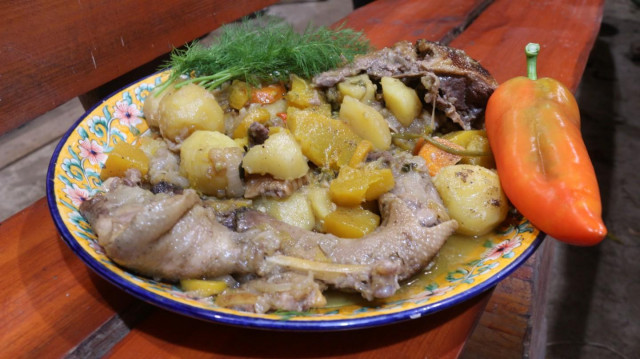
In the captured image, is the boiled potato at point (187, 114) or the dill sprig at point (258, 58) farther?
the dill sprig at point (258, 58)

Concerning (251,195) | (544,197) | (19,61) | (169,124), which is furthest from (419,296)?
(19,61)

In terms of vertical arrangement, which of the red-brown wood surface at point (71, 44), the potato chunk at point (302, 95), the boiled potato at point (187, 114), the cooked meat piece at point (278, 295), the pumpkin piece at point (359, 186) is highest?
the red-brown wood surface at point (71, 44)

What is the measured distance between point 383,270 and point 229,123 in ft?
3.19

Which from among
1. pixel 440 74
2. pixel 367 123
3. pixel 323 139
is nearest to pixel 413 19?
pixel 440 74

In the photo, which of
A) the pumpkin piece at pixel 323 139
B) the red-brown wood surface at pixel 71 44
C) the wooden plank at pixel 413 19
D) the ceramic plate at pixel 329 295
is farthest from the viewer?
the wooden plank at pixel 413 19

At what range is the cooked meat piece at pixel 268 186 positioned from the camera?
4.98 feet

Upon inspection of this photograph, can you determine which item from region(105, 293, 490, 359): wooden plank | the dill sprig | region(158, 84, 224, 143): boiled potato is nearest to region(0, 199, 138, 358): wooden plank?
A: region(105, 293, 490, 359): wooden plank

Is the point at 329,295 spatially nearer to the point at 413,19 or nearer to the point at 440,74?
the point at 440,74

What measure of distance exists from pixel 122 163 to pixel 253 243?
656 millimetres

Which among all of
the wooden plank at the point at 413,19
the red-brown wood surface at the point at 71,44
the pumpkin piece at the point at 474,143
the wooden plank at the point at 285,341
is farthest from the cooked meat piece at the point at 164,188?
the wooden plank at the point at 413,19

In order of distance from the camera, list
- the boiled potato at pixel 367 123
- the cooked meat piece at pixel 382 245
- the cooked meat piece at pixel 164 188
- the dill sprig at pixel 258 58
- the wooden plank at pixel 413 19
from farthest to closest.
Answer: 1. the wooden plank at pixel 413 19
2. the dill sprig at pixel 258 58
3. the boiled potato at pixel 367 123
4. the cooked meat piece at pixel 164 188
5. the cooked meat piece at pixel 382 245

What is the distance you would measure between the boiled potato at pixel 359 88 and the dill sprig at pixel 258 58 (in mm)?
131

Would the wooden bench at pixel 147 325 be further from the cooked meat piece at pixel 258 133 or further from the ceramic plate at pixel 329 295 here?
the cooked meat piece at pixel 258 133

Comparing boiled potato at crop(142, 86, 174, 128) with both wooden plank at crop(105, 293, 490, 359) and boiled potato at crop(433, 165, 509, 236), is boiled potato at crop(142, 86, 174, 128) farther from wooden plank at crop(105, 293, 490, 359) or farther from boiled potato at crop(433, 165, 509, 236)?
boiled potato at crop(433, 165, 509, 236)
